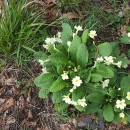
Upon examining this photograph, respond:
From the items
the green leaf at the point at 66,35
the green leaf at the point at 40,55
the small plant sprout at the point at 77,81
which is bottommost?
the small plant sprout at the point at 77,81

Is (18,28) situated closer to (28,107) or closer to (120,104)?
(28,107)

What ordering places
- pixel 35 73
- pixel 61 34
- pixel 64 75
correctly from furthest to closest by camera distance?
pixel 35 73 < pixel 61 34 < pixel 64 75

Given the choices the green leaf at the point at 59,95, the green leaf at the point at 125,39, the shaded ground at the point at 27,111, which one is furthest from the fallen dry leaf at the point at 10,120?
the green leaf at the point at 125,39

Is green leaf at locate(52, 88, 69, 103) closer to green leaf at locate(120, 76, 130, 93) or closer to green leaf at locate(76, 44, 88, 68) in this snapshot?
green leaf at locate(76, 44, 88, 68)

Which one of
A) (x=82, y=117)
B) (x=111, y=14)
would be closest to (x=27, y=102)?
(x=82, y=117)

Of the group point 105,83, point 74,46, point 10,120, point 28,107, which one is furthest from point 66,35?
point 10,120

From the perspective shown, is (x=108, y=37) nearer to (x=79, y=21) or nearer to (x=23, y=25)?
(x=79, y=21)

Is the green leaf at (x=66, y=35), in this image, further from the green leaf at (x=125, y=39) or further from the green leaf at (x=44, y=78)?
the green leaf at (x=125, y=39)

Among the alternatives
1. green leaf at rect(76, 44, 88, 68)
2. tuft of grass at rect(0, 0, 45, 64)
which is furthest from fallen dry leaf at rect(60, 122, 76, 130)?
tuft of grass at rect(0, 0, 45, 64)
